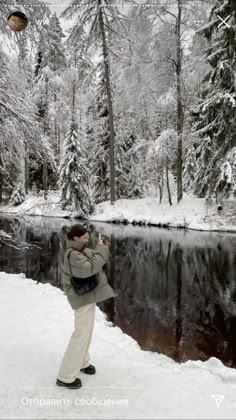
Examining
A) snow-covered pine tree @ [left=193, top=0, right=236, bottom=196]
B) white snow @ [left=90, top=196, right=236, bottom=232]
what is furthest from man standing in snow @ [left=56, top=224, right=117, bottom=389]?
white snow @ [left=90, top=196, right=236, bottom=232]

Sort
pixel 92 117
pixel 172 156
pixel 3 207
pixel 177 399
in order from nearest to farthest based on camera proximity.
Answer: pixel 177 399, pixel 172 156, pixel 92 117, pixel 3 207

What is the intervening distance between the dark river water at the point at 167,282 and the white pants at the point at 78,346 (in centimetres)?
254

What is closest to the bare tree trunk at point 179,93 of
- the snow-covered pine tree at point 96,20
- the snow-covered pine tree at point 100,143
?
the snow-covered pine tree at point 96,20

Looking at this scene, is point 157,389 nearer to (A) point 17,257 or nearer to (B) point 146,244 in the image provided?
(A) point 17,257

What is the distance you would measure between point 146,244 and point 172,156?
910 centimetres

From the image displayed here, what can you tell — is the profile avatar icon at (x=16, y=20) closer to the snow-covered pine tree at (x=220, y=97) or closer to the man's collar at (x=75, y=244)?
the man's collar at (x=75, y=244)

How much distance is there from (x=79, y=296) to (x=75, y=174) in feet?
82.7

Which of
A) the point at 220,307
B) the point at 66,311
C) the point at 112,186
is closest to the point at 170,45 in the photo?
the point at 112,186

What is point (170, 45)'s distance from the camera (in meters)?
23.0

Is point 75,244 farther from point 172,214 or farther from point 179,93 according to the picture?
point 179,93

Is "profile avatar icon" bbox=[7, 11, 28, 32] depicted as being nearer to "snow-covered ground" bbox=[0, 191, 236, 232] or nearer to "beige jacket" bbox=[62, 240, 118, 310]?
"beige jacket" bbox=[62, 240, 118, 310]

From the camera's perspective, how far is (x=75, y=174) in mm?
28828

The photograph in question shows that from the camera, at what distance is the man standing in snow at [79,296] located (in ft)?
12.9

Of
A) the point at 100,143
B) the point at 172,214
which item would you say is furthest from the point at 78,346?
the point at 100,143
